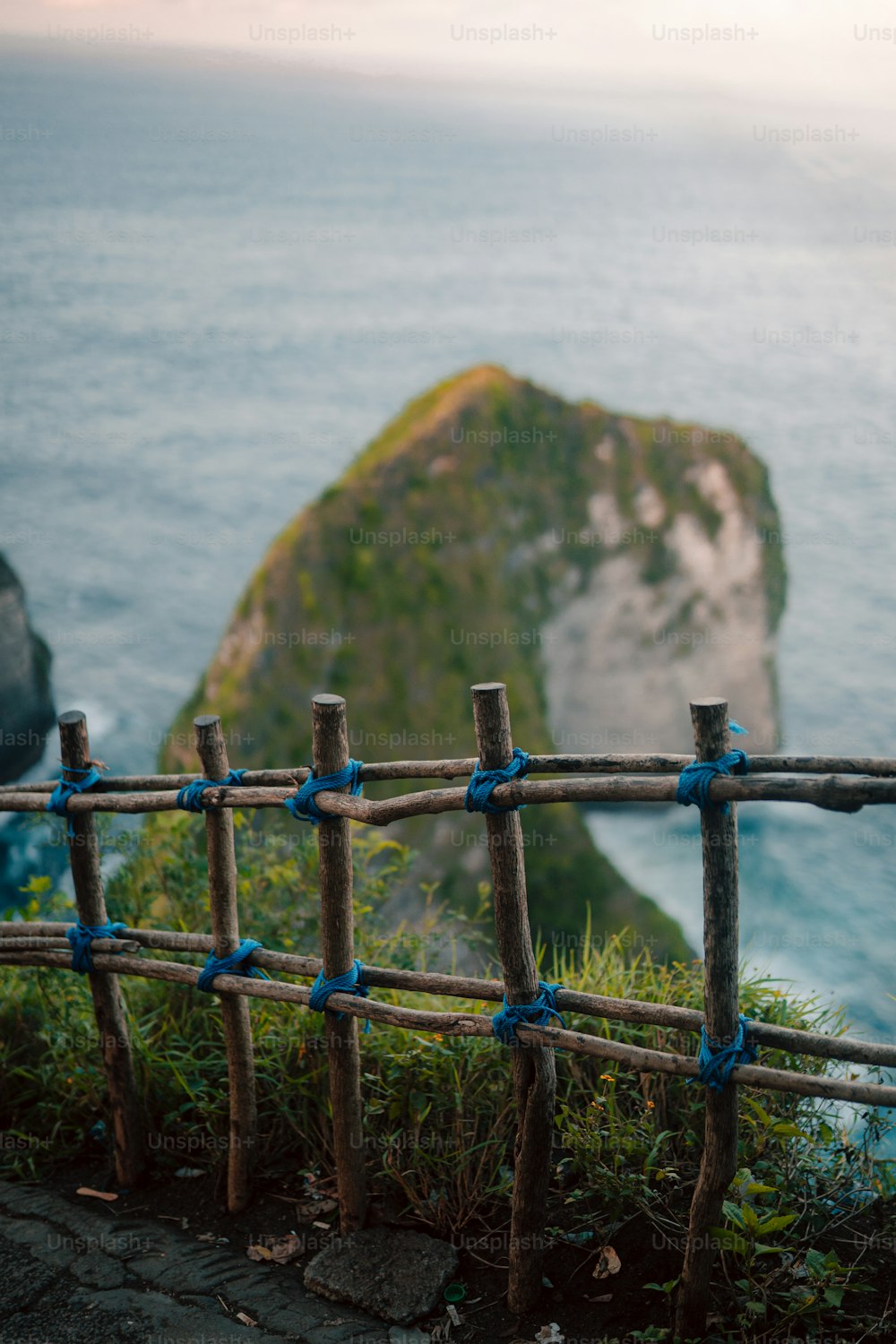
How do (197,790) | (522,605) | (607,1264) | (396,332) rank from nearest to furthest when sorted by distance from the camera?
(607,1264) < (197,790) < (522,605) < (396,332)

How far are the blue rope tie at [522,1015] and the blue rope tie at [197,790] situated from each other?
2.31 ft

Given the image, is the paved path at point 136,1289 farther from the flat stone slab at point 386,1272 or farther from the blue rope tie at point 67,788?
the blue rope tie at point 67,788

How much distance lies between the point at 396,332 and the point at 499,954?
18957 millimetres

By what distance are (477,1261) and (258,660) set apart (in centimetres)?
726

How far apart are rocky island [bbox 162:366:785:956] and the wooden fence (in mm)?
6067

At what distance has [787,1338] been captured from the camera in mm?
1833

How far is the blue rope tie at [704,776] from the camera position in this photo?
172 cm

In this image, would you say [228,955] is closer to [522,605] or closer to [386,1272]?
[386,1272]

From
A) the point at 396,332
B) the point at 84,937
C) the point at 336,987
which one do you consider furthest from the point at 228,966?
the point at 396,332

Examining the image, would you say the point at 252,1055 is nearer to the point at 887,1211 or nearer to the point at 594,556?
the point at 887,1211

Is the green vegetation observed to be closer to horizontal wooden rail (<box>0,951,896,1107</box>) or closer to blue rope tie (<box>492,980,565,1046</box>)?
horizontal wooden rail (<box>0,951,896,1107</box>)

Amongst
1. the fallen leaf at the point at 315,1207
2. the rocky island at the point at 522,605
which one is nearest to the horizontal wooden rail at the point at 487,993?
the fallen leaf at the point at 315,1207

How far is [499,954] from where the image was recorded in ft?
6.63

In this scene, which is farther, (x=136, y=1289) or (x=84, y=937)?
(x=84, y=937)
